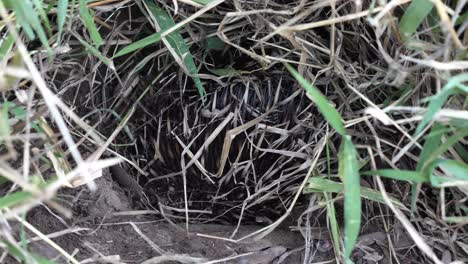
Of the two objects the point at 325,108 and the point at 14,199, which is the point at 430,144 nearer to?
the point at 325,108

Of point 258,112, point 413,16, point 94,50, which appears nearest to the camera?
point 413,16

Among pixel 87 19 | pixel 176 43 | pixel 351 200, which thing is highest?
pixel 87 19

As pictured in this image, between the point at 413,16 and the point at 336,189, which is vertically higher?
the point at 413,16

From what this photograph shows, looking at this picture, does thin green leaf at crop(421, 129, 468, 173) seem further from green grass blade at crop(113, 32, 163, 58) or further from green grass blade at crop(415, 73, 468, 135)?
green grass blade at crop(113, 32, 163, 58)

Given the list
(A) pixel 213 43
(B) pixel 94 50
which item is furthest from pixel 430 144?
(B) pixel 94 50

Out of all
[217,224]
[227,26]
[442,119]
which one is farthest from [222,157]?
[442,119]

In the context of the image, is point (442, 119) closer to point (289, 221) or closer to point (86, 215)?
point (289, 221)
